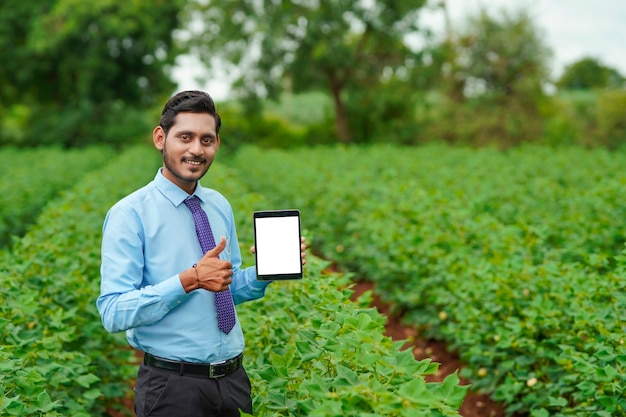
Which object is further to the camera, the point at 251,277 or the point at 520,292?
the point at 520,292

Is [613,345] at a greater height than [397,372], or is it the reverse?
[397,372]

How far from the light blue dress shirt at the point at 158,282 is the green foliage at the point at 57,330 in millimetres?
742

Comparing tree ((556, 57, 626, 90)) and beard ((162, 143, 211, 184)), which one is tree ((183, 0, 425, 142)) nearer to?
beard ((162, 143, 211, 184))

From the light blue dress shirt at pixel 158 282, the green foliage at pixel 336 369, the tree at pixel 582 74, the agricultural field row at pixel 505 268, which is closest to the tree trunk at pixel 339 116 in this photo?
the agricultural field row at pixel 505 268

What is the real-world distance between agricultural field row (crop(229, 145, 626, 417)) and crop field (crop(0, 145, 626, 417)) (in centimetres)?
2

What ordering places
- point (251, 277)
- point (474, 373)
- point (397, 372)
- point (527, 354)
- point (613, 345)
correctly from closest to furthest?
point (397, 372) → point (251, 277) → point (613, 345) → point (527, 354) → point (474, 373)

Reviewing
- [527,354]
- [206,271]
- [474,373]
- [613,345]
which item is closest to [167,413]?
[206,271]

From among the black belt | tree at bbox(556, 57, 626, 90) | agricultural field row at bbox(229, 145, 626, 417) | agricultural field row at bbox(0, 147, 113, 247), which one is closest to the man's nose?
the black belt

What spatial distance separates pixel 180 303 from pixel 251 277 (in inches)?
14.8

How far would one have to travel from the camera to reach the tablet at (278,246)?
9.36 feet

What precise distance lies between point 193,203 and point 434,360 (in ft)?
14.5

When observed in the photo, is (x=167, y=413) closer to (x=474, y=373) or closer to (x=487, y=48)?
(x=474, y=373)

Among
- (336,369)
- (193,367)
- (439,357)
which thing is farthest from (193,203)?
(439,357)

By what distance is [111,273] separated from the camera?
8.88 feet
